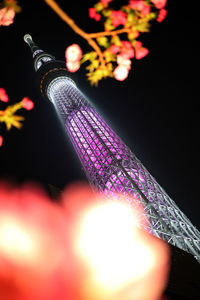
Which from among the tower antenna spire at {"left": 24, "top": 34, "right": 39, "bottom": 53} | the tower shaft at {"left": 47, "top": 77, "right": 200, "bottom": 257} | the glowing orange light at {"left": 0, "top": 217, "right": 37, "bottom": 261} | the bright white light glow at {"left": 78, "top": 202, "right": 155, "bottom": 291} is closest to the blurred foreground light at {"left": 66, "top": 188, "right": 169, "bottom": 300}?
the bright white light glow at {"left": 78, "top": 202, "right": 155, "bottom": 291}

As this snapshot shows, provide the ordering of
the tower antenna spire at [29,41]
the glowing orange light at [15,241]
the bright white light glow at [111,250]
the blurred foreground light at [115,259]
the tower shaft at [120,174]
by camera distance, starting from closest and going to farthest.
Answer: the glowing orange light at [15,241], the blurred foreground light at [115,259], the bright white light glow at [111,250], the tower shaft at [120,174], the tower antenna spire at [29,41]

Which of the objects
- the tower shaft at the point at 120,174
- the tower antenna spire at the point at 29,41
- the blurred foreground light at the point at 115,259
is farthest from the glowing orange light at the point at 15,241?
the tower antenna spire at the point at 29,41

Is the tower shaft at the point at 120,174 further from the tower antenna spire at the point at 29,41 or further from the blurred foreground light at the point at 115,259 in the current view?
the tower antenna spire at the point at 29,41

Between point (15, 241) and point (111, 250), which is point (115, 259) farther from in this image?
point (15, 241)

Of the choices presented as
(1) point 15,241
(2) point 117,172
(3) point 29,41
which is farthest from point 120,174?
(3) point 29,41

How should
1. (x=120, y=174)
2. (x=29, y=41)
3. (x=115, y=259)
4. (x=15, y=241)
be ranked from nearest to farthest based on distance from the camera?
(x=15, y=241) < (x=115, y=259) < (x=120, y=174) < (x=29, y=41)

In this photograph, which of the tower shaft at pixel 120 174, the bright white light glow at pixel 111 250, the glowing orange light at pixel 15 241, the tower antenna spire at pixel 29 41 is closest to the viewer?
the glowing orange light at pixel 15 241
